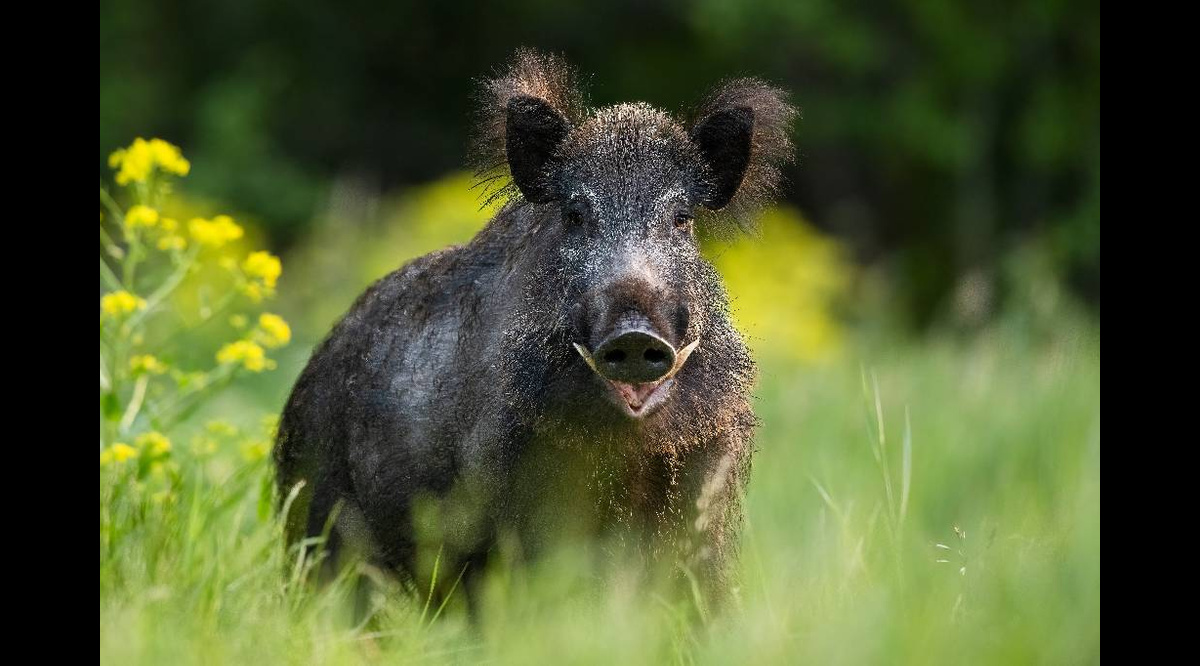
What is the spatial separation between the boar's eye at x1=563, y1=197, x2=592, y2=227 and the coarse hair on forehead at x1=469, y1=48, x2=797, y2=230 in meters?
0.16

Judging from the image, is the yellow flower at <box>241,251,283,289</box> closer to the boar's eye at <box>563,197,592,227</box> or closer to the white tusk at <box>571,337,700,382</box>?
the boar's eye at <box>563,197,592,227</box>

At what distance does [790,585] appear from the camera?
11.3ft

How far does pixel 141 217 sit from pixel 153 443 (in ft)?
1.97

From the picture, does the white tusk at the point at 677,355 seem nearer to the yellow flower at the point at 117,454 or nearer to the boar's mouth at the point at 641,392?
the boar's mouth at the point at 641,392

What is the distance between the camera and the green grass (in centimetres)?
272

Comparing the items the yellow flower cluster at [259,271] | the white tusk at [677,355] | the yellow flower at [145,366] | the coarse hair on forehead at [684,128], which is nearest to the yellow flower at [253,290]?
the yellow flower cluster at [259,271]

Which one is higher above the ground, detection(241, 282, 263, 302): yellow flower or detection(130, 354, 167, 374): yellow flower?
detection(241, 282, 263, 302): yellow flower

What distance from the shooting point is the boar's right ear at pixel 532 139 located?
3.84 m

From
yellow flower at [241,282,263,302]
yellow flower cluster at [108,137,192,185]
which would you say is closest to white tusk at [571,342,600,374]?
yellow flower at [241,282,263,302]

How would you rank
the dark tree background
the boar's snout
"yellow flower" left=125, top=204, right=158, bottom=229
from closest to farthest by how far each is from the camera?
the boar's snout < "yellow flower" left=125, top=204, right=158, bottom=229 < the dark tree background

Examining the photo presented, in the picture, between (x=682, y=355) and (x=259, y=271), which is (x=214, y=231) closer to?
(x=259, y=271)

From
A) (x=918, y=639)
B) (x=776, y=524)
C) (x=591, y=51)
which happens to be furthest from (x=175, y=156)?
(x=591, y=51)

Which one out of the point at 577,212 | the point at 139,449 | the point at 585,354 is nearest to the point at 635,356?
the point at 585,354

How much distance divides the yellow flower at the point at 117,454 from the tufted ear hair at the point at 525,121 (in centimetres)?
111
